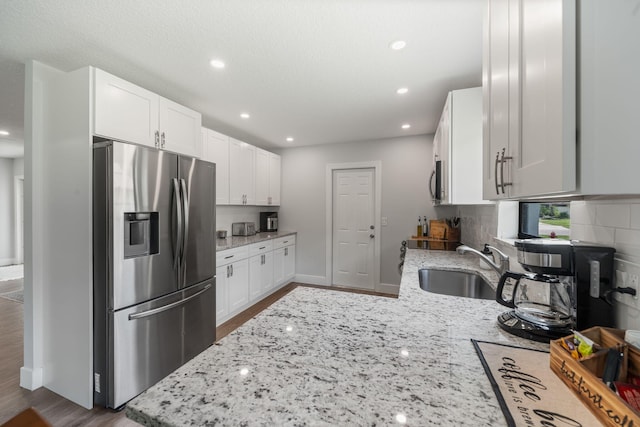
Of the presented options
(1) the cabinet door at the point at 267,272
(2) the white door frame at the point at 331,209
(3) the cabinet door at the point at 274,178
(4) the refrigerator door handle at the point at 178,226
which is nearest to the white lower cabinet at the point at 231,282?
(1) the cabinet door at the point at 267,272

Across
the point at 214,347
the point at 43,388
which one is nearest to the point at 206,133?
the point at 43,388

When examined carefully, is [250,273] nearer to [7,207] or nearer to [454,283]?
[454,283]

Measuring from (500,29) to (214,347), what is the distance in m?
1.40

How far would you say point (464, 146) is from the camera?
1.91 metres

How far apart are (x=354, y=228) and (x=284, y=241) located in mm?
1173

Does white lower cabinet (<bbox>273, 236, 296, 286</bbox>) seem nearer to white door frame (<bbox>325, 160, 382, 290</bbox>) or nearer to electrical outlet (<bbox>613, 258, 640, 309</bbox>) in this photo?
white door frame (<bbox>325, 160, 382, 290</bbox>)

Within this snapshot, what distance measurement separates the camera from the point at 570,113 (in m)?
0.51

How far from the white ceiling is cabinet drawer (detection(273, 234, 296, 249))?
2.00 m

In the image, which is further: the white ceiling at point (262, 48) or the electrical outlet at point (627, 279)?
the white ceiling at point (262, 48)

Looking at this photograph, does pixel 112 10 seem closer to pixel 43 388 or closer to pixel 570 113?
pixel 570 113

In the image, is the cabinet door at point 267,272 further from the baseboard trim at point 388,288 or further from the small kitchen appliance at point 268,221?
the baseboard trim at point 388,288

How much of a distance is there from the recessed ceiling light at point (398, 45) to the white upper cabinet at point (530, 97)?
0.77m

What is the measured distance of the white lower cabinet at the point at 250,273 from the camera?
9.55 feet

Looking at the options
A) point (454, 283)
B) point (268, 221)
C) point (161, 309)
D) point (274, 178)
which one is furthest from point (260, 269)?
point (454, 283)
